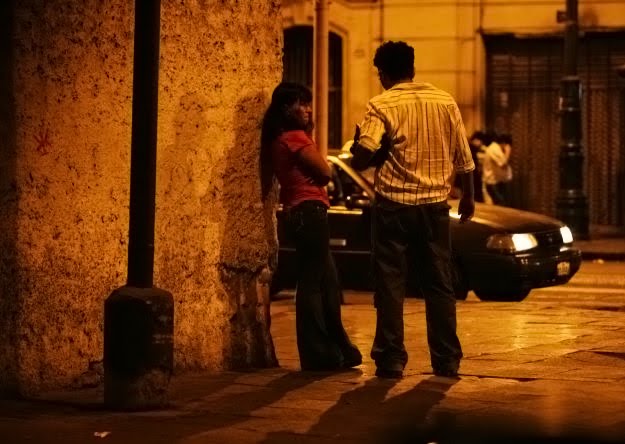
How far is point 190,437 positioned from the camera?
763 centimetres

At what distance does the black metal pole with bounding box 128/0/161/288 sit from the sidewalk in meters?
0.96

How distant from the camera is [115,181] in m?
9.30

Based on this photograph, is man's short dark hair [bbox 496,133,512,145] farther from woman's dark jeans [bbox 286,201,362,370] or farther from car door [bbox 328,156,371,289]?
woman's dark jeans [bbox 286,201,362,370]

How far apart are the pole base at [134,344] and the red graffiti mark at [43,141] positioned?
923 millimetres

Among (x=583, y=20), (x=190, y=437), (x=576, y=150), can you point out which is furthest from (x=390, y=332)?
(x=583, y=20)

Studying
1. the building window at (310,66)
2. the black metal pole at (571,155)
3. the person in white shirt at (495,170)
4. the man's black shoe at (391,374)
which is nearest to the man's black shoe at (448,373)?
the man's black shoe at (391,374)

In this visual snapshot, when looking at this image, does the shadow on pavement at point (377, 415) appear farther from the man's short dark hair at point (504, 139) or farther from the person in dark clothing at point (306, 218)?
the man's short dark hair at point (504, 139)

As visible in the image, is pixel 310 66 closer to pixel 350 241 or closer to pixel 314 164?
pixel 350 241

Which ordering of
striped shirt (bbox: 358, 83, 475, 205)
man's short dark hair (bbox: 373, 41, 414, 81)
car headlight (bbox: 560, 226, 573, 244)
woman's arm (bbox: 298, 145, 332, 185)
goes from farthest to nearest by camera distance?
1. car headlight (bbox: 560, 226, 573, 244)
2. woman's arm (bbox: 298, 145, 332, 185)
3. man's short dark hair (bbox: 373, 41, 414, 81)
4. striped shirt (bbox: 358, 83, 475, 205)

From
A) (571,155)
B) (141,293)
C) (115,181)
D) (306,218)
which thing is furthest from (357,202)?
(571,155)

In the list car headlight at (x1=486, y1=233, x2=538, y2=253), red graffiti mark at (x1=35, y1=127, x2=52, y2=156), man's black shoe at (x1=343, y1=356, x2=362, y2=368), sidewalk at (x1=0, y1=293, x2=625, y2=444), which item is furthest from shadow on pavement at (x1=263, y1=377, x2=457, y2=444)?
car headlight at (x1=486, y1=233, x2=538, y2=253)

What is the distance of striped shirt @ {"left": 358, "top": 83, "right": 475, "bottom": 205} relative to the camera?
372 inches

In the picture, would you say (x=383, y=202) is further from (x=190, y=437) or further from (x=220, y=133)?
(x=190, y=437)

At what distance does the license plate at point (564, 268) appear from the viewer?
1513 centimetres
